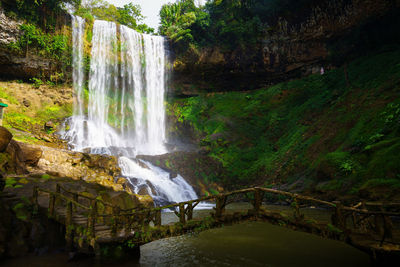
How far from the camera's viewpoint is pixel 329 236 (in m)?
5.55

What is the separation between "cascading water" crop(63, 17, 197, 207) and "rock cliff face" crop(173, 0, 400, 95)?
3641 mm

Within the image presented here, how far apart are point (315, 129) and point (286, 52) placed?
40.0 feet

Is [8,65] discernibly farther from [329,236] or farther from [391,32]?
[391,32]

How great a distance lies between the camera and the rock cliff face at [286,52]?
→ 75.2ft

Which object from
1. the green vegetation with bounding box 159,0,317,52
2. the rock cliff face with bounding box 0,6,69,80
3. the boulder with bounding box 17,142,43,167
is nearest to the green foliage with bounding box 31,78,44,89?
the rock cliff face with bounding box 0,6,69,80

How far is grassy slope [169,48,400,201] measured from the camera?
12.5 metres

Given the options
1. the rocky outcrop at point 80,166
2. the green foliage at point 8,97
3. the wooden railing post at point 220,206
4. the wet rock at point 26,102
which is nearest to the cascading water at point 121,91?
the wet rock at point 26,102

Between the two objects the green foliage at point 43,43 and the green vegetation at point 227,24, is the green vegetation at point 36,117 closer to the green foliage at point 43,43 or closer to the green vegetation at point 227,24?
the green foliage at point 43,43

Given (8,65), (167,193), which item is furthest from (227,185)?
(8,65)

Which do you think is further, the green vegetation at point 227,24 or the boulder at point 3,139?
the green vegetation at point 227,24

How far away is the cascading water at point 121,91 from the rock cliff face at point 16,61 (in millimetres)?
2856

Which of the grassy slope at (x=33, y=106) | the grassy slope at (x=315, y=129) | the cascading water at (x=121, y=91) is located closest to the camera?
the grassy slope at (x=315, y=129)

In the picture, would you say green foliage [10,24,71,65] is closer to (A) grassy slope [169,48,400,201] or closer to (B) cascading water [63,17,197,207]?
(B) cascading water [63,17,197,207]

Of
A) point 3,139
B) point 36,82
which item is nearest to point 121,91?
point 36,82
